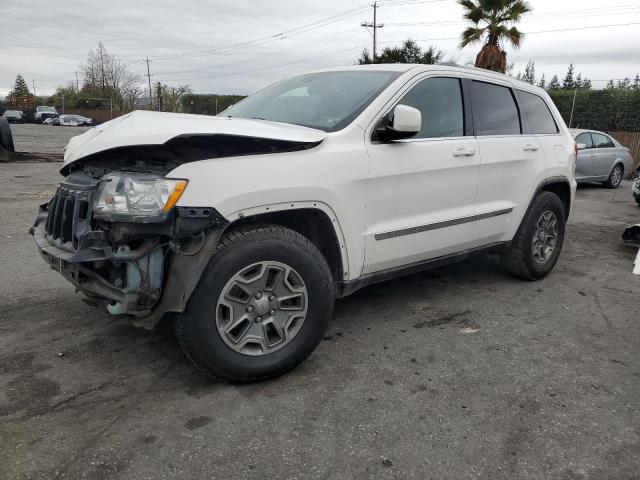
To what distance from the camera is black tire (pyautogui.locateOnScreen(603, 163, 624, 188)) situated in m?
14.2

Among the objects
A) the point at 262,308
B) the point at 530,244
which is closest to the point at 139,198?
the point at 262,308

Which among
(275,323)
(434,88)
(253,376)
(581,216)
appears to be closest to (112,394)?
(253,376)

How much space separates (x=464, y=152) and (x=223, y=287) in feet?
7.16

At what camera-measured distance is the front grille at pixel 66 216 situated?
280cm

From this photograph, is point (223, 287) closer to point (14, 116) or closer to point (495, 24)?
point (495, 24)

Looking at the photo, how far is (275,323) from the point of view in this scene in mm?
3000

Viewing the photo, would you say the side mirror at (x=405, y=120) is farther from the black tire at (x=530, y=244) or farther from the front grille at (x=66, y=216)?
the black tire at (x=530, y=244)

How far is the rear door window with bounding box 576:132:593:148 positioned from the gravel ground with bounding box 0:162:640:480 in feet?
31.2

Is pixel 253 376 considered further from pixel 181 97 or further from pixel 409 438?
pixel 181 97

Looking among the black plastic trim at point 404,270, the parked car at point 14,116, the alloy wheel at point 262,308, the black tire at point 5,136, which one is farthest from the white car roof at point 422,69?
the parked car at point 14,116

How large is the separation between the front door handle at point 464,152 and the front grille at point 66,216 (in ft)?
8.20

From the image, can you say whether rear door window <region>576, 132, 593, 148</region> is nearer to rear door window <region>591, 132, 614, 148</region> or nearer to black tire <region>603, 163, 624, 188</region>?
rear door window <region>591, 132, 614, 148</region>

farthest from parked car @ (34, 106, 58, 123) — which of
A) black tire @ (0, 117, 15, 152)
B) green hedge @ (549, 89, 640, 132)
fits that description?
green hedge @ (549, 89, 640, 132)

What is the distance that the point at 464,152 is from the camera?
157 inches
